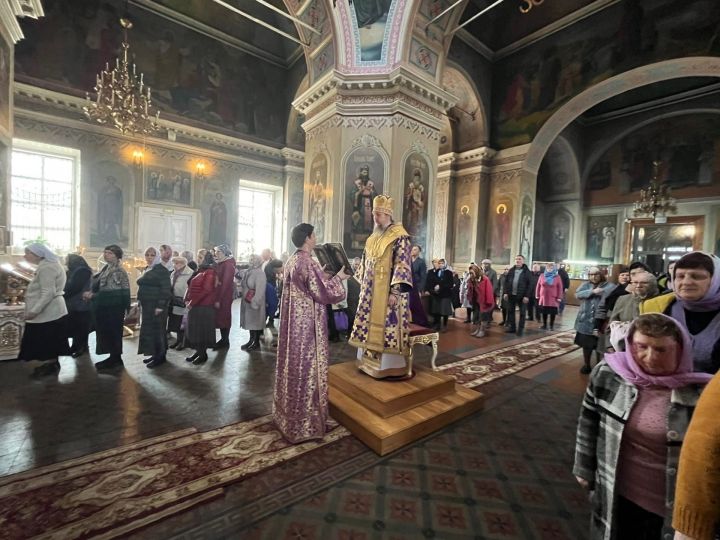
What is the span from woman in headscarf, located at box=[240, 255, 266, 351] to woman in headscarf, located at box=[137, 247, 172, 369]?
133 cm

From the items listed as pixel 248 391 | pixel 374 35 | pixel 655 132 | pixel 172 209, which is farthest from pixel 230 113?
pixel 655 132

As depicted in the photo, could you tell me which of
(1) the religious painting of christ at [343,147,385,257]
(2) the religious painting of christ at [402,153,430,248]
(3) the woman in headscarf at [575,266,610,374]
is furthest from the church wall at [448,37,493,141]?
(3) the woman in headscarf at [575,266,610,374]

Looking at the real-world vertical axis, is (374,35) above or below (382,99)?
above

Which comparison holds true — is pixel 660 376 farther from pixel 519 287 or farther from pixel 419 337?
pixel 519 287

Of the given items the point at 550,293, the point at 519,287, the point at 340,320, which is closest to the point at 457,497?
the point at 340,320

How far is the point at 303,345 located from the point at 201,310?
2.97 meters

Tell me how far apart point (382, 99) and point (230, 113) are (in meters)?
8.61

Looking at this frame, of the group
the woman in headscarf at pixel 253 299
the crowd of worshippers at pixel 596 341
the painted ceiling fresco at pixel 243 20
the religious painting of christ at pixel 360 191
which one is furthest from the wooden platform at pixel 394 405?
the painted ceiling fresco at pixel 243 20

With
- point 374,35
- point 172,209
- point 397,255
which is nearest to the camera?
point 397,255

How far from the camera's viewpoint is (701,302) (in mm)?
1894

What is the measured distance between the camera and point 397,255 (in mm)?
3701

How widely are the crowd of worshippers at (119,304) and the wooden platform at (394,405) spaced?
2567 mm

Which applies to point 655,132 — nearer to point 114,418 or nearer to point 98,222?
point 114,418

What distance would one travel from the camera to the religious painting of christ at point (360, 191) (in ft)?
30.1
